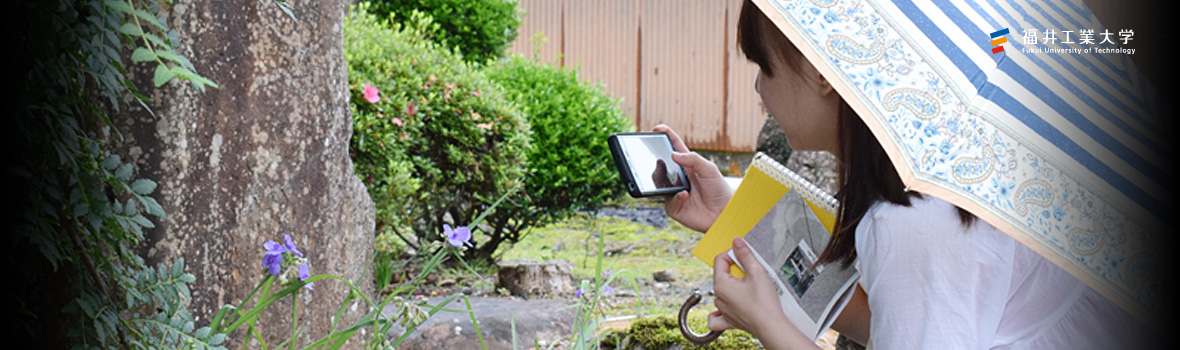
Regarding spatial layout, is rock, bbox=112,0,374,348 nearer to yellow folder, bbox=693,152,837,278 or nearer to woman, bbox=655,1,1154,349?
yellow folder, bbox=693,152,837,278

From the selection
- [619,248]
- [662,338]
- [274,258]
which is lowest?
[619,248]

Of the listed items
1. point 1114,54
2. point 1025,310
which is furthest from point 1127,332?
point 1114,54

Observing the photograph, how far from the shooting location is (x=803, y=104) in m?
1.40

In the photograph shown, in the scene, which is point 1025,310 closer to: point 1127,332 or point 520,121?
point 1127,332

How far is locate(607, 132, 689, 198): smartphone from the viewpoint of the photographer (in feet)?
6.01

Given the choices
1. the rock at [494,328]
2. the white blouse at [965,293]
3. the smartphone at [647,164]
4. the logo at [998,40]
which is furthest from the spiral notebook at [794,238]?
the rock at [494,328]

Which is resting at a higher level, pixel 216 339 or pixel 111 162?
pixel 111 162

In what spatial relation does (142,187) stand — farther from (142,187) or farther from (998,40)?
(998,40)

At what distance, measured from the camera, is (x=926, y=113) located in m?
1.09

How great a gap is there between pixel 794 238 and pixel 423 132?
3.33 metres

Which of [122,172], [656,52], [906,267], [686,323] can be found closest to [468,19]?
[656,52]

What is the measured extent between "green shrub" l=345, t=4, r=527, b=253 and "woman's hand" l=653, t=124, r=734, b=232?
2.38 meters

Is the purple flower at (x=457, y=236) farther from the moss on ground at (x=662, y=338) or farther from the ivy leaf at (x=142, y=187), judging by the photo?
the moss on ground at (x=662, y=338)

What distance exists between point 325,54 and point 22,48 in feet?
2.76
